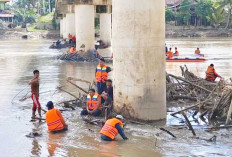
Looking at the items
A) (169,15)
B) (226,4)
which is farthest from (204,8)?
(169,15)

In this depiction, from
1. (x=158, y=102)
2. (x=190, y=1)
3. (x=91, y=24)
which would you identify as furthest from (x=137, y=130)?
(x=190, y=1)

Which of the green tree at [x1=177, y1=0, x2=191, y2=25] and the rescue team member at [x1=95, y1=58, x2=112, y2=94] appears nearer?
the rescue team member at [x1=95, y1=58, x2=112, y2=94]

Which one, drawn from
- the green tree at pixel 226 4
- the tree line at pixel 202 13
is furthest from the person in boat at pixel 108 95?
the tree line at pixel 202 13

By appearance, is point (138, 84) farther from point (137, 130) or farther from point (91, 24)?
point (91, 24)

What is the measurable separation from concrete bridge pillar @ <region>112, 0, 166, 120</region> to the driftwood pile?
1.07 meters

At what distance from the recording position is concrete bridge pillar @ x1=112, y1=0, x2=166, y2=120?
12.7 metres

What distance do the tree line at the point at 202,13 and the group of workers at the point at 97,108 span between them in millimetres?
66249

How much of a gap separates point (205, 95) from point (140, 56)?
3.58 metres

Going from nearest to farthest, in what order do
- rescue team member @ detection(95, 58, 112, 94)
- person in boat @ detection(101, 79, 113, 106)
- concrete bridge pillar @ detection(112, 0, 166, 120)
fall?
concrete bridge pillar @ detection(112, 0, 166, 120) < person in boat @ detection(101, 79, 113, 106) < rescue team member @ detection(95, 58, 112, 94)

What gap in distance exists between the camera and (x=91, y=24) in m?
34.6

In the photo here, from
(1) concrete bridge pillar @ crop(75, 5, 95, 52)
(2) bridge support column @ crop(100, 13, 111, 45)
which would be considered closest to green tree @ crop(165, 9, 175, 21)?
(2) bridge support column @ crop(100, 13, 111, 45)

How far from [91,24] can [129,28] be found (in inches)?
868

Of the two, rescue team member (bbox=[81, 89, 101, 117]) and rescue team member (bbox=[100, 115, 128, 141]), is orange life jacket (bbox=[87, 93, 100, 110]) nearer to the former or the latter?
rescue team member (bbox=[81, 89, 101, 117])

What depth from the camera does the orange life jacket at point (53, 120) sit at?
1180 cm
